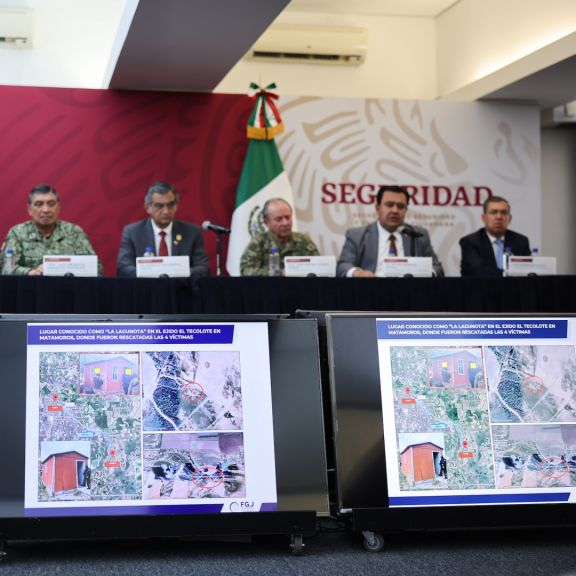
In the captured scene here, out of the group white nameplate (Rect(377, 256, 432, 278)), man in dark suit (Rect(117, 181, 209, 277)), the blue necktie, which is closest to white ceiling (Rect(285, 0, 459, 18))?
the blue necktie

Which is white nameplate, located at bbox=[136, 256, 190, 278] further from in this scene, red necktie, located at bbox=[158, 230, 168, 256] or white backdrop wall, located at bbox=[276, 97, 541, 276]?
white backdrop wall, located at bbox=[276, 97, 541, 276]

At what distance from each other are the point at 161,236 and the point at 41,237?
70 cm

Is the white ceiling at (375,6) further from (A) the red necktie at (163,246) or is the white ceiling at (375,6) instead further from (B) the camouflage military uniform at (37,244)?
(B) the camouflage military uniform at (37,244)

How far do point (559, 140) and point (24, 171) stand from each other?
16.2 feet

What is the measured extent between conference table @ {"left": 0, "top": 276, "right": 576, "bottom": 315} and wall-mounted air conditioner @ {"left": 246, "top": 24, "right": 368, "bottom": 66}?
13.8ft

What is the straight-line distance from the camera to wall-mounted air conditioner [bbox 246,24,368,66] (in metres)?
7.67

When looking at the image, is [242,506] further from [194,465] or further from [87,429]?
[87,429]

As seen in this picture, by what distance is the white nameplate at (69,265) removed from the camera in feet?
13.8

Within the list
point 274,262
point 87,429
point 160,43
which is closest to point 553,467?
point 87,429

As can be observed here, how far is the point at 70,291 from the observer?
3.79 metres

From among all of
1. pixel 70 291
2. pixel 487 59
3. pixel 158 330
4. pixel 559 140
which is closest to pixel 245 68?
pixel 487 59

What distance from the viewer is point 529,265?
481 cm

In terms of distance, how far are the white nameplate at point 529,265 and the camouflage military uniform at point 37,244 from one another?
2377mm

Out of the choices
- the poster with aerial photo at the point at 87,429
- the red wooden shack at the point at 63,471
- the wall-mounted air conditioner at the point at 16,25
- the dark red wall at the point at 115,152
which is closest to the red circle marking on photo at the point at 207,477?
the poster with aerial photo at the point at 87,429
